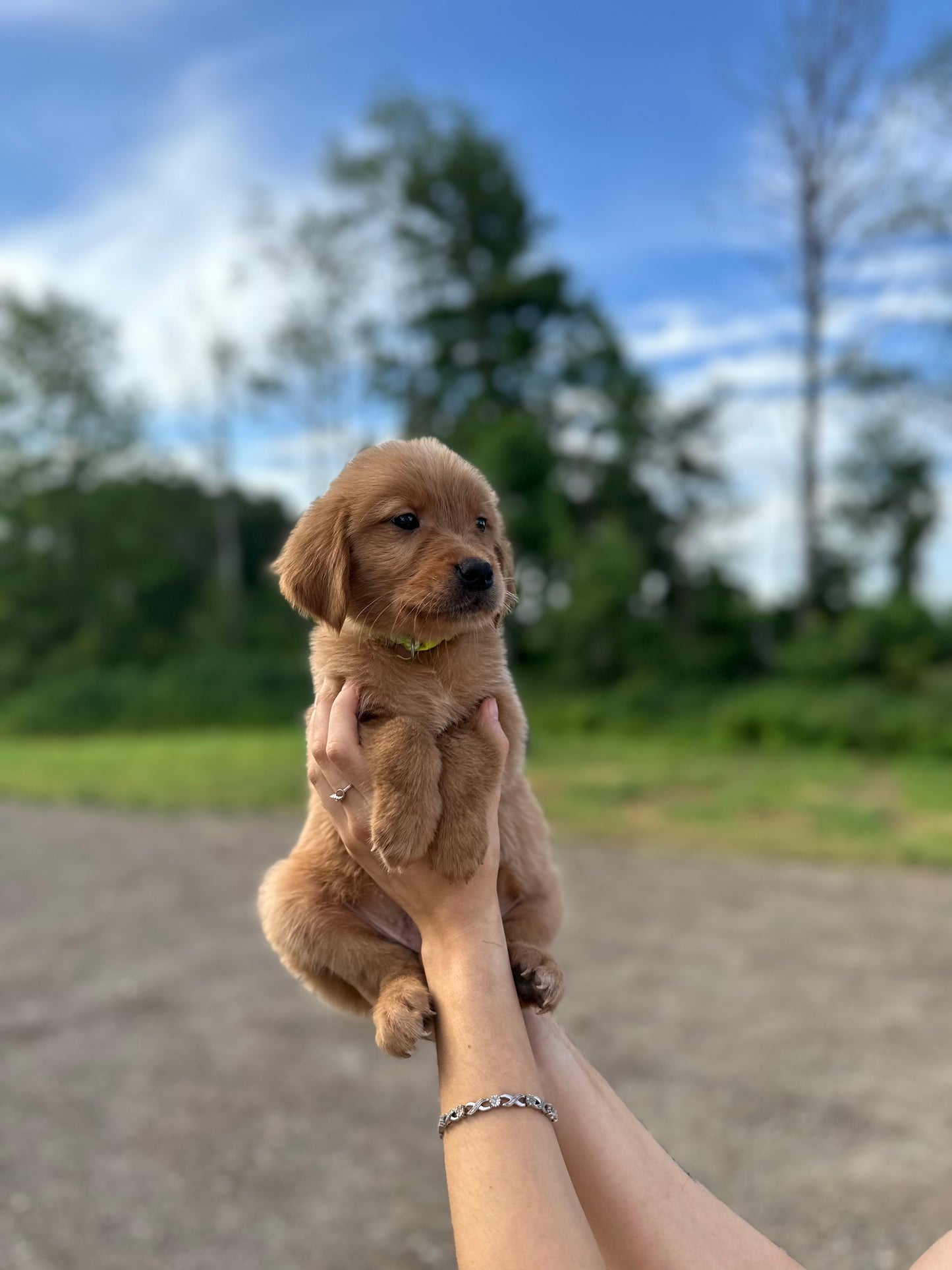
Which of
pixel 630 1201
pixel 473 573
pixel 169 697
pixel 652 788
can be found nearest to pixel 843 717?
pixel 652 788

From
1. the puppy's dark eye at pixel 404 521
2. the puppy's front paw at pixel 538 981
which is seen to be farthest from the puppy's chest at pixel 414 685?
the puppy's front paw at pixel 538 981

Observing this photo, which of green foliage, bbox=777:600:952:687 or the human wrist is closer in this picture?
the human wrist

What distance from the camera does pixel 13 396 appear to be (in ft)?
103

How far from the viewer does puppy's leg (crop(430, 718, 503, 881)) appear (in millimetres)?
2184

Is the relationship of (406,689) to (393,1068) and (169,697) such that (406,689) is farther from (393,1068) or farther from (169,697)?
(169,697)

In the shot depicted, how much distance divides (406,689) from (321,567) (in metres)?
0.38

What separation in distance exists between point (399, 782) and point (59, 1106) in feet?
37.7

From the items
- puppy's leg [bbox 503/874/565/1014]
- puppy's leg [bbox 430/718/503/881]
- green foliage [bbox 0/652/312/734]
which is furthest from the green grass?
puppy's leg [bbox 430/718/503/881]

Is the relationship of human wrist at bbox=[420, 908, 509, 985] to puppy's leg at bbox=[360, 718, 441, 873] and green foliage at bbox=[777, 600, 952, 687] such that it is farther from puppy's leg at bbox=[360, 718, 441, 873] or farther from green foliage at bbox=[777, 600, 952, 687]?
green foliage at bbox=[777, 600, 952, 687]

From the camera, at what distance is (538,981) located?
2.29m

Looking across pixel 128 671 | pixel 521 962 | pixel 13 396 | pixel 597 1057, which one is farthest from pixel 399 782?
pixel 13 396

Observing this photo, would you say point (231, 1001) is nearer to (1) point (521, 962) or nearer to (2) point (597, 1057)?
(2) point (597, 1057)

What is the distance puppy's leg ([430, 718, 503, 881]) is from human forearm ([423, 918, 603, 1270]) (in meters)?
0.16

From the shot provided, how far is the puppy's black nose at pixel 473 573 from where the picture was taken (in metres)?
2.33
